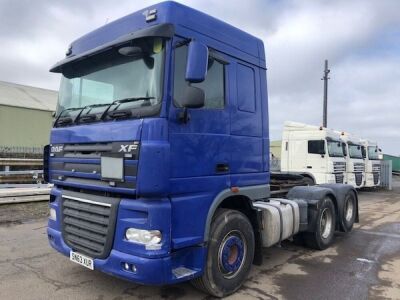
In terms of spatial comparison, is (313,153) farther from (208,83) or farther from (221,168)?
(208,83)

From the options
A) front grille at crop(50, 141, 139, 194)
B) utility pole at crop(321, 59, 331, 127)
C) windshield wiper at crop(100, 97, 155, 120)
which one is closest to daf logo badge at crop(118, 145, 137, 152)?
front grille at crop(50, 141, 139, 194)

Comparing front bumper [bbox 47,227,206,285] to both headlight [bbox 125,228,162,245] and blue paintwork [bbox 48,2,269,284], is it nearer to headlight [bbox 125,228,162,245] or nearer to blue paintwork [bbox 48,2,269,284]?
blue paintwork [bbox 48,2,269,284]

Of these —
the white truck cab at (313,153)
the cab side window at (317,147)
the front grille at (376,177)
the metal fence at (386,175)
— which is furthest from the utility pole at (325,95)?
the cab side window at (317,147)

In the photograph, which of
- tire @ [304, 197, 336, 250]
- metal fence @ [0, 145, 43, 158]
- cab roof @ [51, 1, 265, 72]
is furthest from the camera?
metal fence @ [0, 145, 43, 158]

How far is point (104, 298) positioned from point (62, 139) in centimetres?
190

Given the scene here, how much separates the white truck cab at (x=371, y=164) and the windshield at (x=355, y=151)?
88cm

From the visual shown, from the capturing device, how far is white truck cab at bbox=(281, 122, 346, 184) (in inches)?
615

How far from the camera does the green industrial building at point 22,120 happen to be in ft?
73.8

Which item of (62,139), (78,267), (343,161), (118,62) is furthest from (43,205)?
(343,161)

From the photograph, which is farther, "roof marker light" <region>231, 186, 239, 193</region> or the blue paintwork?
"roof marker light" <region>231, 186, 239, 193</region>

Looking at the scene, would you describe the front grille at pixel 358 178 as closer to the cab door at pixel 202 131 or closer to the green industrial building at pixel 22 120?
the cab door at pixel 202 131

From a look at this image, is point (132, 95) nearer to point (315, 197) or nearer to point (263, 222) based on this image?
point (263, 222)

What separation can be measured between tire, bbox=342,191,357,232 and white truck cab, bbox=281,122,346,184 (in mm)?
6644

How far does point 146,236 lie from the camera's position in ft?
12.5
